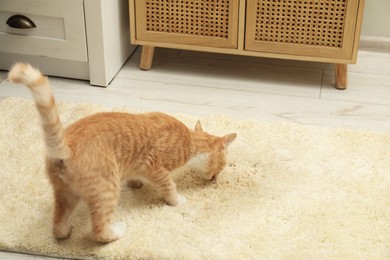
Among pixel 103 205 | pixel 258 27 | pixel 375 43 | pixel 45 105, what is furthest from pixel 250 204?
pixel 375 43

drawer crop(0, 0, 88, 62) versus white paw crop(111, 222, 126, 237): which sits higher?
drawer crop(0, 0, 88, 62)

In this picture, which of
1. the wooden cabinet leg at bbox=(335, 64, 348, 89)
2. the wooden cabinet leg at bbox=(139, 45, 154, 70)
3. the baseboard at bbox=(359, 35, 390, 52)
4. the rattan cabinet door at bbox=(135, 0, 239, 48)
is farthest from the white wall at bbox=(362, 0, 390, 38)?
the wooden cabinet leg at bbox=(139, 45, 154, 70)

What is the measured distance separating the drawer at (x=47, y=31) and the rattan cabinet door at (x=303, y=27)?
2.07ft

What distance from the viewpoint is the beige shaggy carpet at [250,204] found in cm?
156

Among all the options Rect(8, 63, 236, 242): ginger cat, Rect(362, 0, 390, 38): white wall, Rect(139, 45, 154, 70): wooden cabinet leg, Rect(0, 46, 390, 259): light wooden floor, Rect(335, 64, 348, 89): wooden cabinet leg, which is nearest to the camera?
Rect(8, 63, 236, 242): ginger cat

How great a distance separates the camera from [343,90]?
2.35m

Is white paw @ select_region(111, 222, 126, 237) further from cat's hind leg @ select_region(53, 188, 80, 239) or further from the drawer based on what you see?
the drawer

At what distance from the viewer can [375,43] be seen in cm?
265

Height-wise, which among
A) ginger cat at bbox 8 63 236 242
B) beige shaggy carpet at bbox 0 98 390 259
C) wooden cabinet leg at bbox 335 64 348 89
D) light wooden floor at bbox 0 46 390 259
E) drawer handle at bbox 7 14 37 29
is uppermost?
drawer handle at bbox 7 14 37 29

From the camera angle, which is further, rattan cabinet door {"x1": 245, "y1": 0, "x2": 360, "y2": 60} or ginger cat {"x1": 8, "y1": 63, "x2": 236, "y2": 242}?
rattan cabinet door {"x1": 245, "y1": 0, "x2": 360, "y2": 60}

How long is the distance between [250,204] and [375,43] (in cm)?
126

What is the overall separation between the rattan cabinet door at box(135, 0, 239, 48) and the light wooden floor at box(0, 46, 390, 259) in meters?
0.16

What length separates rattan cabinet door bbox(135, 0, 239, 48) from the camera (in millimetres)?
2289

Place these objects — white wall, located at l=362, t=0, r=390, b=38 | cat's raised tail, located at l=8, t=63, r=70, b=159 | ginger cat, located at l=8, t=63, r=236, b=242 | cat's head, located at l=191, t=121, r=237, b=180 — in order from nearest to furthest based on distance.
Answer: cat's raised tail, located at l=8, t=63, r=70, b=159
ginger cat, located at l=8, t=63, r=236, b=242
cat's head, located at l=191, t=121, r=237, b=180
white wall, located at l=362, t=0, r=390, b=38
